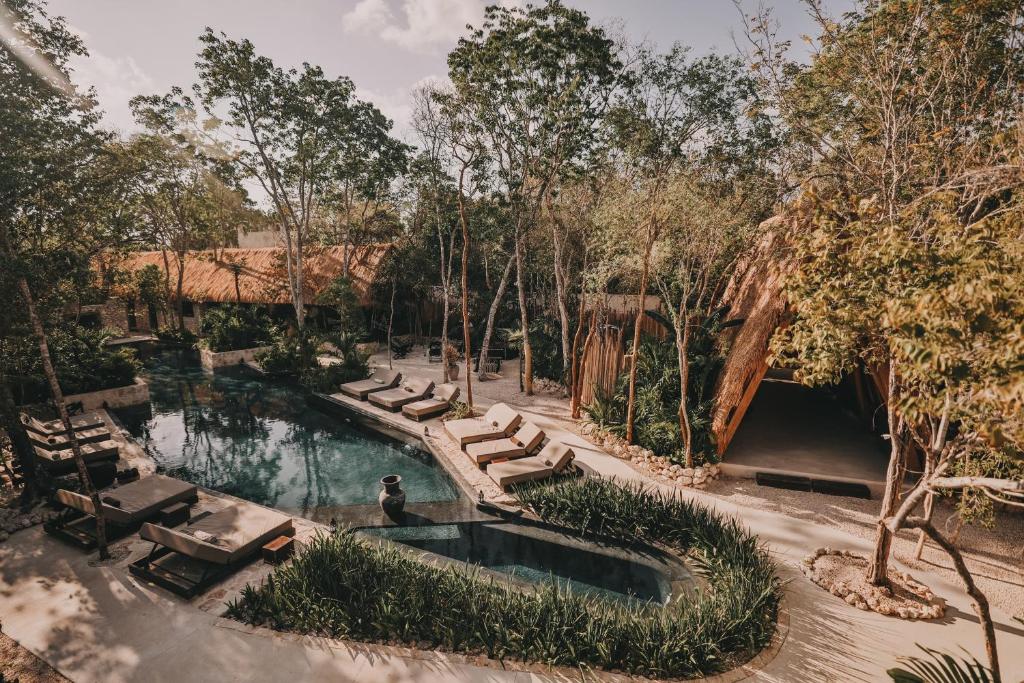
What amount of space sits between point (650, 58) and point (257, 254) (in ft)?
71.7

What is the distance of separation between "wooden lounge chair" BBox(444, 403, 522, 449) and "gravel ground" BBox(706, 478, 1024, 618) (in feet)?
13.8

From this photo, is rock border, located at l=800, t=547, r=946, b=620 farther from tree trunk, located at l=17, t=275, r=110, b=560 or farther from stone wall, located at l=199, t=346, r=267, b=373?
stone wall, located at l=199, t=346, r=267, b=373

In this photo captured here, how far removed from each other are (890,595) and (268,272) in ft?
87.3

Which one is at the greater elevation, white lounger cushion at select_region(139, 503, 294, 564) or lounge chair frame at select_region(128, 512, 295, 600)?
white lounger cushion at select_region(139, 503, 294, 564)

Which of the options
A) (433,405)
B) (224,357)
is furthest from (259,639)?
(224,357)

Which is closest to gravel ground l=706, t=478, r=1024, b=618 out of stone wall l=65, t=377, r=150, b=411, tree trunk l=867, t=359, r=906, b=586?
tree trunk l=867, t=359, r=906, b=586

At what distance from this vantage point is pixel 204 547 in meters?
5.86

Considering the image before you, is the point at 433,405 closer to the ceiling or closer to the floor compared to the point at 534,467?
closer to the ceiling

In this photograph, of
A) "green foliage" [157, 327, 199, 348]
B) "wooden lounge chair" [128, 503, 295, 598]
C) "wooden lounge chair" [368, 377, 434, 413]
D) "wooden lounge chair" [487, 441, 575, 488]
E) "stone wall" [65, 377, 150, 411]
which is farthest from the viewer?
"green foliage" [157, 327, 199, 348]

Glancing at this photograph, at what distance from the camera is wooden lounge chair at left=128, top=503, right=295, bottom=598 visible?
5867 mm

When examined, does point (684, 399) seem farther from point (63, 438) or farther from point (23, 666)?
point (63, 438)

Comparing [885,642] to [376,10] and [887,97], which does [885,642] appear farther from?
[376,10]

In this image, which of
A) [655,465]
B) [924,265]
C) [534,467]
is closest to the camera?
[924,265]

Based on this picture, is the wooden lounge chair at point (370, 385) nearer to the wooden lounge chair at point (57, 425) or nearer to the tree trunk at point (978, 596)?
the wooden lounge chair at point (57, 425)
